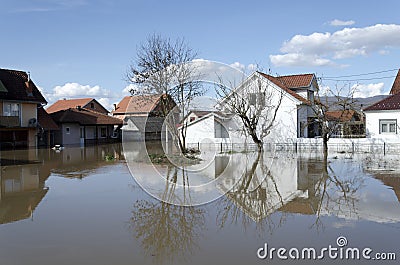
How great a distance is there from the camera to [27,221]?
7070mm

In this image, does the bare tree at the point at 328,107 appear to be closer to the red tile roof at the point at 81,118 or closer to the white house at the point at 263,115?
the white house at the point at 263,115

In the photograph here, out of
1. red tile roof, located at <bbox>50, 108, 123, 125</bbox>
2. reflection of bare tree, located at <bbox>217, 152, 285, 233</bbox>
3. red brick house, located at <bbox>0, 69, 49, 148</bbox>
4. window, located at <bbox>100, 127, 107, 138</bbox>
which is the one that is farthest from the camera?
window, located at <bbox>100, 127, 107, 138</bbox>

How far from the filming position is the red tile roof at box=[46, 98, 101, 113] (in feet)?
135

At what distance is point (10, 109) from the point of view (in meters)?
24.6

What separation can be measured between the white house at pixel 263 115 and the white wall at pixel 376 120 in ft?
11.3

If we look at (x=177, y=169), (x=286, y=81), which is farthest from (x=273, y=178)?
(x=286, y=81)

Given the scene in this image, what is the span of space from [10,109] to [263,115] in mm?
16781

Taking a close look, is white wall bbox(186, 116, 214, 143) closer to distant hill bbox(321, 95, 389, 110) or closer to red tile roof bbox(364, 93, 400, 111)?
distant hill bbox(321, 95, 389, 110)

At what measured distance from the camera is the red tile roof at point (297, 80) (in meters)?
26.4

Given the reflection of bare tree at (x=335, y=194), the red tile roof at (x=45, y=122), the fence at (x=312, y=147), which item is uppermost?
the red tile roof at (x=45, y=122)

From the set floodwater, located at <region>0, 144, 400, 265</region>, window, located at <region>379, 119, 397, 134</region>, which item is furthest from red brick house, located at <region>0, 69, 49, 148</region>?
window, located at <region>379, 119, 397, 134</region>

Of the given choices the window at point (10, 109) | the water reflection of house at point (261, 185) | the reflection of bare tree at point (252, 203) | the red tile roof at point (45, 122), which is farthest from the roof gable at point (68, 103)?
the reflection of bare tree at point (252, 203)

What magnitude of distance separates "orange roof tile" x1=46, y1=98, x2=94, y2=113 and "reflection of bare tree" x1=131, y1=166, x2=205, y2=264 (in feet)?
114

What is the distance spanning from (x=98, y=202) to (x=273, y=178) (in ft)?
19.1
